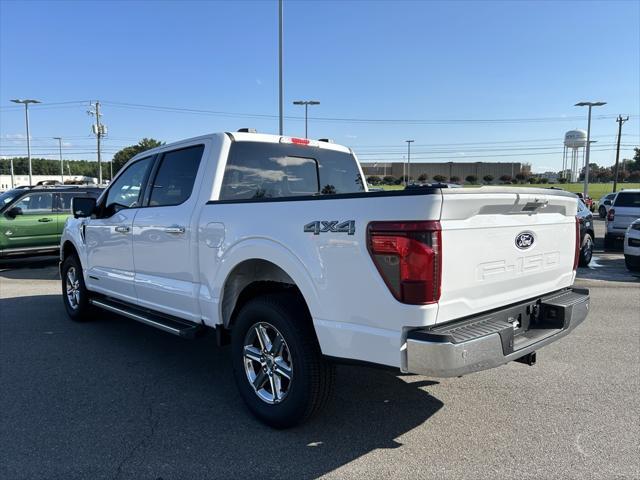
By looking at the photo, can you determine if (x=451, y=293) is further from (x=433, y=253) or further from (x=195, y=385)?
(x=195, y=385)

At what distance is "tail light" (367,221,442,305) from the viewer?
2.65m

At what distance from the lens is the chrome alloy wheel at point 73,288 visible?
6512mm

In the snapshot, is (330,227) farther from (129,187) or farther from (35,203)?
(35,203)

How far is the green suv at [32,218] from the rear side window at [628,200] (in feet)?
48.6

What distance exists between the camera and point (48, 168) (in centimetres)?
13812

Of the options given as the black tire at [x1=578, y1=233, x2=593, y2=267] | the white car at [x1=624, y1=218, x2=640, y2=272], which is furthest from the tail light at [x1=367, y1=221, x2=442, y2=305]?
the black tire at [x1=578, y1=233, x2=593, y2=267]

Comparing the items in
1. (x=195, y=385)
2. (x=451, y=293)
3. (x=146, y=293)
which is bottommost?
(x=195, y=385)

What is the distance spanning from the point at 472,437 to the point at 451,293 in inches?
49.4

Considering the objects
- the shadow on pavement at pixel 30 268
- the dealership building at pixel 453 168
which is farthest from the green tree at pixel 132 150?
the shadow on pavement at pixel 30 268

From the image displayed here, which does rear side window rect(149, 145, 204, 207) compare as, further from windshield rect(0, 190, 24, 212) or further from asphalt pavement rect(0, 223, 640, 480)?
windshield rect(0, 190, 24, 212)

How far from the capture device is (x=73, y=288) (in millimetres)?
6660

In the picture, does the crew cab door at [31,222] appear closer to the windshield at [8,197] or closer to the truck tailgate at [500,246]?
the windshield at [8,197]

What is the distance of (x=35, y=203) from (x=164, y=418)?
32.1 ft

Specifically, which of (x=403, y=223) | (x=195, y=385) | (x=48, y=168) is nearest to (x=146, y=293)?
(x=195, y=385)
